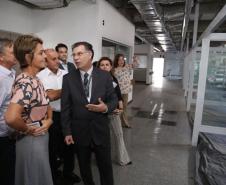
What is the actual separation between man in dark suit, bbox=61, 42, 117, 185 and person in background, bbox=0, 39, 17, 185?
44 centimetres

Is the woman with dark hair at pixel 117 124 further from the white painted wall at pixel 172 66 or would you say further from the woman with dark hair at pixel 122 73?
the white painted wall at pixel 172 66

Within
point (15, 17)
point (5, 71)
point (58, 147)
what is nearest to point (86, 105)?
point (5, 71)

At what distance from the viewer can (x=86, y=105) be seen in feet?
5.57

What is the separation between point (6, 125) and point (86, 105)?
2.05 ft

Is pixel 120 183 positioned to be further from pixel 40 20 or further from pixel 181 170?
pixel 40 20

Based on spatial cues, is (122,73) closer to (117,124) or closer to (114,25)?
(117,124)

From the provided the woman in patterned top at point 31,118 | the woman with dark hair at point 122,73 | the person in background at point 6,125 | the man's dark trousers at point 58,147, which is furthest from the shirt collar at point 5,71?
the woman with dark hair at point 122,73

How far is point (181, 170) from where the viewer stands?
8.97 ft

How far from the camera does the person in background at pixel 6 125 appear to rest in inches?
59.4

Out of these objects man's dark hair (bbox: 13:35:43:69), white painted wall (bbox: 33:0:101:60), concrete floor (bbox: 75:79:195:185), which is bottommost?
concrete floor (bbox: 75:79:195:185)

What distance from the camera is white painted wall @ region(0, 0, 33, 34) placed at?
362 centimetres

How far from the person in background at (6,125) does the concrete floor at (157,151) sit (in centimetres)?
108

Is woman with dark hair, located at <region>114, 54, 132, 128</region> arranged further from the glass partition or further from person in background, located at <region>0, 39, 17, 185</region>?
person in background, located at <region>0, 39, 17, 185</region>

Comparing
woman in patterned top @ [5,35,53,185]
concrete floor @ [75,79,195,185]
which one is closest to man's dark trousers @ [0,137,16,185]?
woman in patterned top @ [5,35,53,185]
